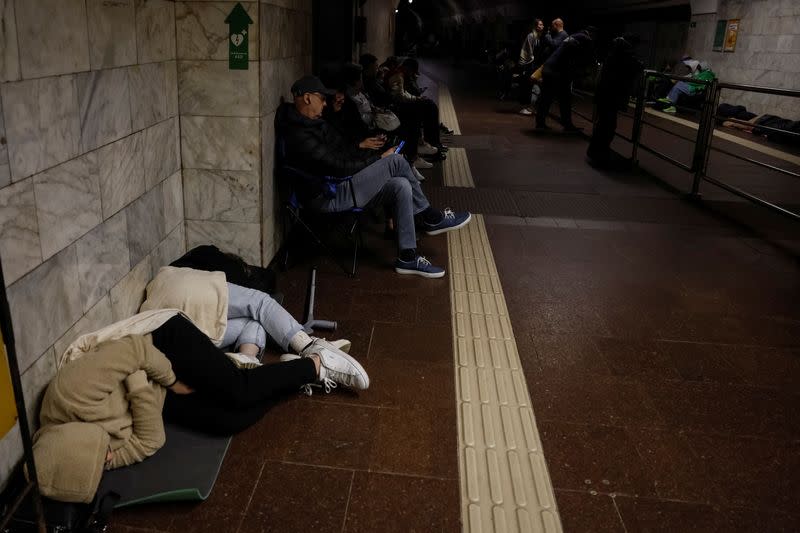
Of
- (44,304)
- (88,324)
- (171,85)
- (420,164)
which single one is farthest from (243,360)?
(420,164)

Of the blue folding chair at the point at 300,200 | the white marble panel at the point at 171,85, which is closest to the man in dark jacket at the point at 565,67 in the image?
the blue folding chair at the point at 300,200

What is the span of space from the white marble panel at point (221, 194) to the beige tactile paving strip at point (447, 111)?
7.25m

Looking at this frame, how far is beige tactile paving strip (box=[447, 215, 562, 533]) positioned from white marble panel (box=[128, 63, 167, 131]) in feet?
6.33

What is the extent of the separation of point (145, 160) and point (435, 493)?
212cm

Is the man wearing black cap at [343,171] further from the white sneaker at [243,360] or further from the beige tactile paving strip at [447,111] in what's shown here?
the beige tactile paving strip at [447,111]

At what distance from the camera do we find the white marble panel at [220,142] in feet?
12.8

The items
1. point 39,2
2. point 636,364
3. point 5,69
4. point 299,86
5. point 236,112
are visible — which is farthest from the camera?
point 299,86

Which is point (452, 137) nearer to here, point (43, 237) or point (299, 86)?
point (299, 86)

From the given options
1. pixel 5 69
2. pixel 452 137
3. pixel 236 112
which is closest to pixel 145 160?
pixel 236 112

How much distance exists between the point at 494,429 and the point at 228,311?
4.50 ft

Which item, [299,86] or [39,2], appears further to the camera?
[299,86]

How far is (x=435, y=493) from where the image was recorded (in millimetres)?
2449

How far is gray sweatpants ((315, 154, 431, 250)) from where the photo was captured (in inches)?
178

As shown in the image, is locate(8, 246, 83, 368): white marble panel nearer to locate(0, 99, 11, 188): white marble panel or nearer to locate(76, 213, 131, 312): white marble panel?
locate(76, 213, 131, 312): white marble panel
